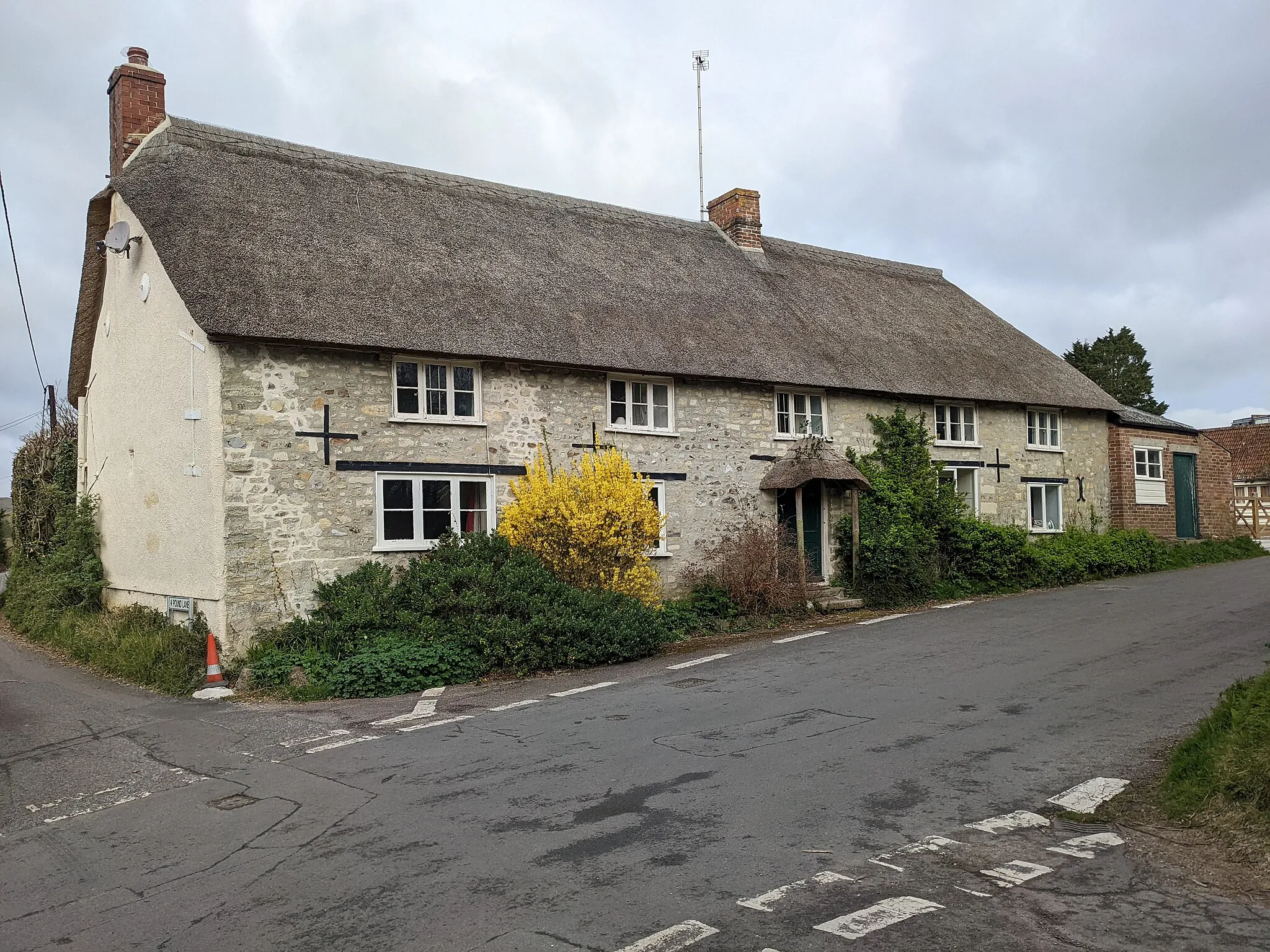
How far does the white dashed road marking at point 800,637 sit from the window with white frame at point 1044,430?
32.7 ft

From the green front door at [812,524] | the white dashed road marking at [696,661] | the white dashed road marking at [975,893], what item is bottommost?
the white dashed road marking at [975,893]

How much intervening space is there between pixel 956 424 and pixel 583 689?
13090 millimetres

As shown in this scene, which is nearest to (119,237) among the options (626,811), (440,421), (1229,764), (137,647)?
(440,421)

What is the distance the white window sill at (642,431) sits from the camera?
55.8ft

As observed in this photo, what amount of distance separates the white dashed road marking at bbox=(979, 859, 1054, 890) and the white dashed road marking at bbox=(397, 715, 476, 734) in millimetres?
6026

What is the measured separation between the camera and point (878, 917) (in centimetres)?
482

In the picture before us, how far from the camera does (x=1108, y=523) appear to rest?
79.7 feet


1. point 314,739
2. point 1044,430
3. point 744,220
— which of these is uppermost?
point 744,220

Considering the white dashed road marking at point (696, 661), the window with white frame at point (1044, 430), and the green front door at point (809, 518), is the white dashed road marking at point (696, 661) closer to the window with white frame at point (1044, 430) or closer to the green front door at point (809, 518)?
the green front door at point (809, 518)

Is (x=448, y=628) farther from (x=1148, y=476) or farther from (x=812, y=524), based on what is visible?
(x=1148, y=476)

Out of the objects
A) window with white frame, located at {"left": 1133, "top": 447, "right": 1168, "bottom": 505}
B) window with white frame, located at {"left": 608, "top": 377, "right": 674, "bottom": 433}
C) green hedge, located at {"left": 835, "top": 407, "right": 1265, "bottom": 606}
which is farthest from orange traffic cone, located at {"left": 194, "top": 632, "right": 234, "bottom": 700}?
window with white frame, located at {"left": 1133, "top": 447, "right": 1168, "bottom": 505}

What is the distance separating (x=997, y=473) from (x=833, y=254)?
683 centimetres

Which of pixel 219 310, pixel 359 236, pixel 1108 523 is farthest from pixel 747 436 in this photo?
pixel 1108 523

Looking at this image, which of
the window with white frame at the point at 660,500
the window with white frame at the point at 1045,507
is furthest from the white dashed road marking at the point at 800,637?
the window with white frame at the point at 1045,507
